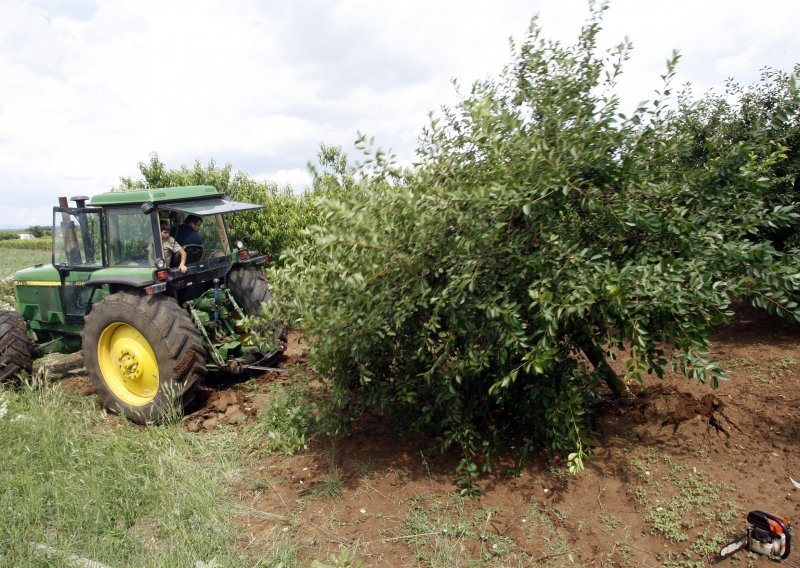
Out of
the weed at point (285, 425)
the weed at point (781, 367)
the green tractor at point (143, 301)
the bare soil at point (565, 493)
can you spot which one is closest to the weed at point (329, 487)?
the bare soil at point (565, 493)

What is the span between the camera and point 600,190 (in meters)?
3.34

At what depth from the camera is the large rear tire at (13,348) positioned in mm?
6188

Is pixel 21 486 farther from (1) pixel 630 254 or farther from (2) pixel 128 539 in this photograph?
(1) pixel 630 254

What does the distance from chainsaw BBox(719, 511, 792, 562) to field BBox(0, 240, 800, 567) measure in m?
0.08

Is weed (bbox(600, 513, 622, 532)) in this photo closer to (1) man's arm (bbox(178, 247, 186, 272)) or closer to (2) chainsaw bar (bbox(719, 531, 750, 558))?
(2) chainsaw bar (bbox(719, 531, 750, 558))

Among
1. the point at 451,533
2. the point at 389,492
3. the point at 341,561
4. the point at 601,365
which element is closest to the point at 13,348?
the point at 389,492

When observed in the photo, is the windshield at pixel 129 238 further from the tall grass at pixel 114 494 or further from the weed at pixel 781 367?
the weed at pixel 781 367

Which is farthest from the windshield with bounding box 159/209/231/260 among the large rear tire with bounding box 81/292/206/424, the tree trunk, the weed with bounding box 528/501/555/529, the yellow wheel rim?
the weed with bounding box 528/501/555/529

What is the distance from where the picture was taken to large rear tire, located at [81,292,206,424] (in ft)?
16.9

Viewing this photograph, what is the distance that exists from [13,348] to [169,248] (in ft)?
7.46

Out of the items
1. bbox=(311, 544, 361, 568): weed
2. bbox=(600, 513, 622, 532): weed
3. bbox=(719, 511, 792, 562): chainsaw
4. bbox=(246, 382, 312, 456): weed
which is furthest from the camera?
bbox=(246, 382, 312, 456): weed

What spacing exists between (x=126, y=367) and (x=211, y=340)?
855 mm

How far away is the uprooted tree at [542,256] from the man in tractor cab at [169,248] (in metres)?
2.52

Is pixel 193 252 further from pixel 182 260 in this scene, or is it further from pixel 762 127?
pixel 762 127
